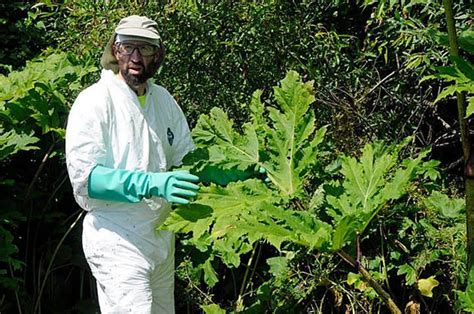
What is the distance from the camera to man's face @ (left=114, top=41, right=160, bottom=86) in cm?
384

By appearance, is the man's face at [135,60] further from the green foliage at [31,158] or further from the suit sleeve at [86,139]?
the green foliage at [31,158]

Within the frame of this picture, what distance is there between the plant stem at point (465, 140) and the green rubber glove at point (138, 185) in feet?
3.43

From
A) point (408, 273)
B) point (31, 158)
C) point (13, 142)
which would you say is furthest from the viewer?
point (31, 158)

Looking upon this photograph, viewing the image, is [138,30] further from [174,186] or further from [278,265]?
[278,265]

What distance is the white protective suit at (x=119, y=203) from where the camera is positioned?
367 cm

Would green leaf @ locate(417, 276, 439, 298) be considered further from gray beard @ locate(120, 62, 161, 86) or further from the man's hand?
gray beard @ locate(120, 62, 161, 86)

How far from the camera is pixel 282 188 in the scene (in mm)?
3867

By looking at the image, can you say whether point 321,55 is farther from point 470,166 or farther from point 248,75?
point 470,166

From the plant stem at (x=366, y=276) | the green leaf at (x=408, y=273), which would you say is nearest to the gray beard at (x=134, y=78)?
the plant stem at (x=366, y=276)

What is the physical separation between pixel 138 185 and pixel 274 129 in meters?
1.15

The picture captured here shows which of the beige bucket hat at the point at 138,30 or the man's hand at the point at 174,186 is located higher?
the beige bucket hat at the point at 138,30

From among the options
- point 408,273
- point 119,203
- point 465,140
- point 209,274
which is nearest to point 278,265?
point 209,274

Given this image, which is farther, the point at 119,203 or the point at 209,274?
the point at 209,274

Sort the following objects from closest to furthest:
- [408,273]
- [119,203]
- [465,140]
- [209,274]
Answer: [465,140] < [119,203] < [408,273] < [209,274]
